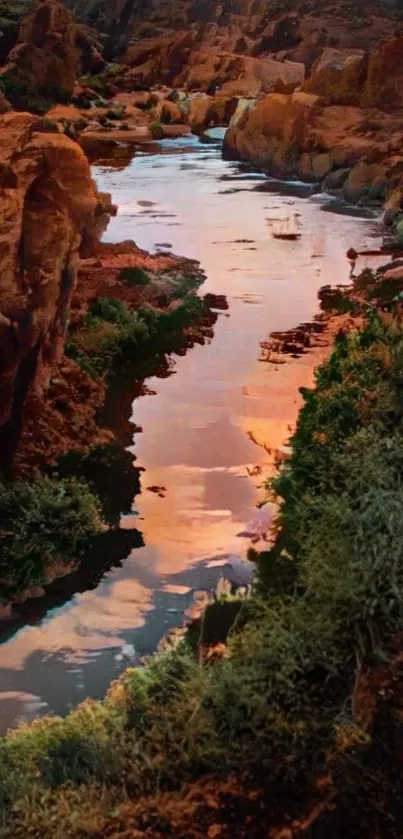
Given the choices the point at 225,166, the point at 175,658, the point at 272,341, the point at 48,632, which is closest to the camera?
the point at 175,658

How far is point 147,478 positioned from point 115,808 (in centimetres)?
428

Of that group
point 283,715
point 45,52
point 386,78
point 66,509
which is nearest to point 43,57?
point 45,52

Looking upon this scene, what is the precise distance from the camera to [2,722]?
524 cm

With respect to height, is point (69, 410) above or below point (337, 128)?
below

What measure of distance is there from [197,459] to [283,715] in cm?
404

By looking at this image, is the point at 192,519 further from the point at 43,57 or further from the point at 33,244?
the point at 43,57

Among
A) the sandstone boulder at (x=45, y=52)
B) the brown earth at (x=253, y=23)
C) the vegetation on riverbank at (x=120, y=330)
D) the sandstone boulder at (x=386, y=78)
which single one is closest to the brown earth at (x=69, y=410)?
the vegetation on riverbank at (x=120, y=330)

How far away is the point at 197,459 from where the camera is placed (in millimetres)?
8367

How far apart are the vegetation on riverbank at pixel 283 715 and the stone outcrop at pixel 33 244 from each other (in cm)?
317

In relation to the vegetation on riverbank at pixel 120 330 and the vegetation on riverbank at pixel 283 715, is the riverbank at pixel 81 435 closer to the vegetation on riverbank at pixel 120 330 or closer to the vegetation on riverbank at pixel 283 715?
the vegetation on riverbank at pixel 120 330

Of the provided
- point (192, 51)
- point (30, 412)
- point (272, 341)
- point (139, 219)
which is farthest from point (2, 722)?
point (192, 51)

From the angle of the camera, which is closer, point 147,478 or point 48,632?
point 48,632

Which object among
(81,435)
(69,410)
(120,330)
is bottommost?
(81,435)

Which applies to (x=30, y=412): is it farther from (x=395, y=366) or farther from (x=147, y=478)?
(x=395, y=366)
